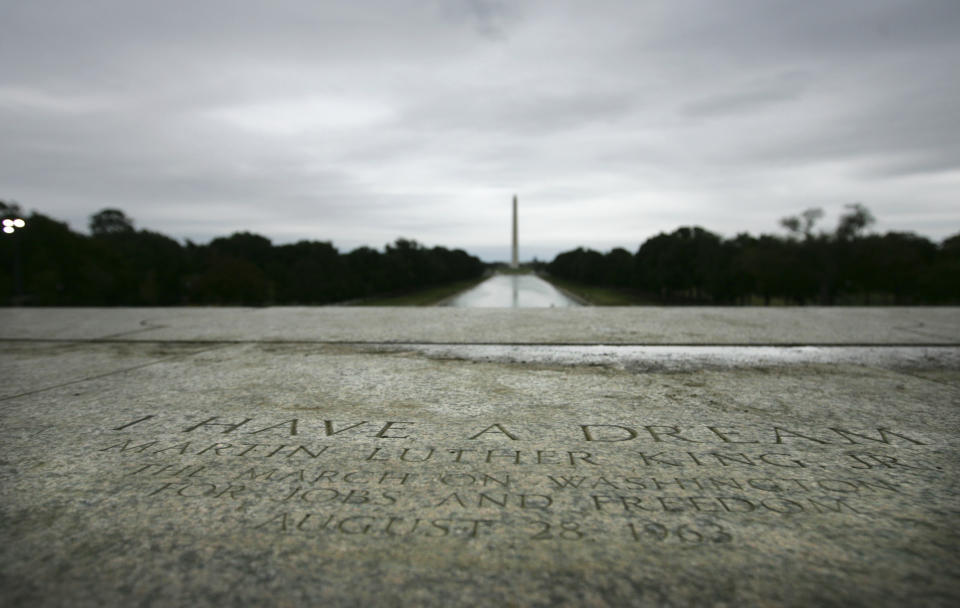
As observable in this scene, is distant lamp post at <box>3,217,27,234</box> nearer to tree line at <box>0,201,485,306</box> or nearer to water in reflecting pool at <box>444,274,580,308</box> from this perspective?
water in reflecting pool at <box>444,274,580,308</box>

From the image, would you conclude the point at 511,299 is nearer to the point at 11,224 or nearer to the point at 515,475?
the point at 11,224

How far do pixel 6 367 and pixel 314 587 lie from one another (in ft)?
22.7

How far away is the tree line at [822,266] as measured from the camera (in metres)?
44.2

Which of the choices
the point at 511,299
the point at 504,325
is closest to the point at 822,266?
the point at 511,299

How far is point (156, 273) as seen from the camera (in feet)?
183

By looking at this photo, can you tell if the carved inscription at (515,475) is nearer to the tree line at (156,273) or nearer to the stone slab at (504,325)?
the stone slab at (504,325)

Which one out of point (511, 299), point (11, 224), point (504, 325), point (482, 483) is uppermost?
point (11, 224)

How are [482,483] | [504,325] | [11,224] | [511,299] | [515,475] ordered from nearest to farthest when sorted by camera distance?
[482,483] < [515,475] < [11,224] < [504,325] < [511,299]

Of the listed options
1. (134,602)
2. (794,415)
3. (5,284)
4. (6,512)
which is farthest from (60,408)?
(5,284)

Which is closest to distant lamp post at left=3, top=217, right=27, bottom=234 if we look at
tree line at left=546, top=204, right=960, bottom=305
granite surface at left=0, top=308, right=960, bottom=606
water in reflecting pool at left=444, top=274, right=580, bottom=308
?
granite surface at left=0, top=308, right=960, bottom=606

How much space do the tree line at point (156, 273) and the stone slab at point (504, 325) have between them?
942 inches

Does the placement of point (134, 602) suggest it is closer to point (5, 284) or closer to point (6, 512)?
point (6, 512)

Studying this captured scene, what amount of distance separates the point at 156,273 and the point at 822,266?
2507 inches

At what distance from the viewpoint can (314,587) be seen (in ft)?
7.17
